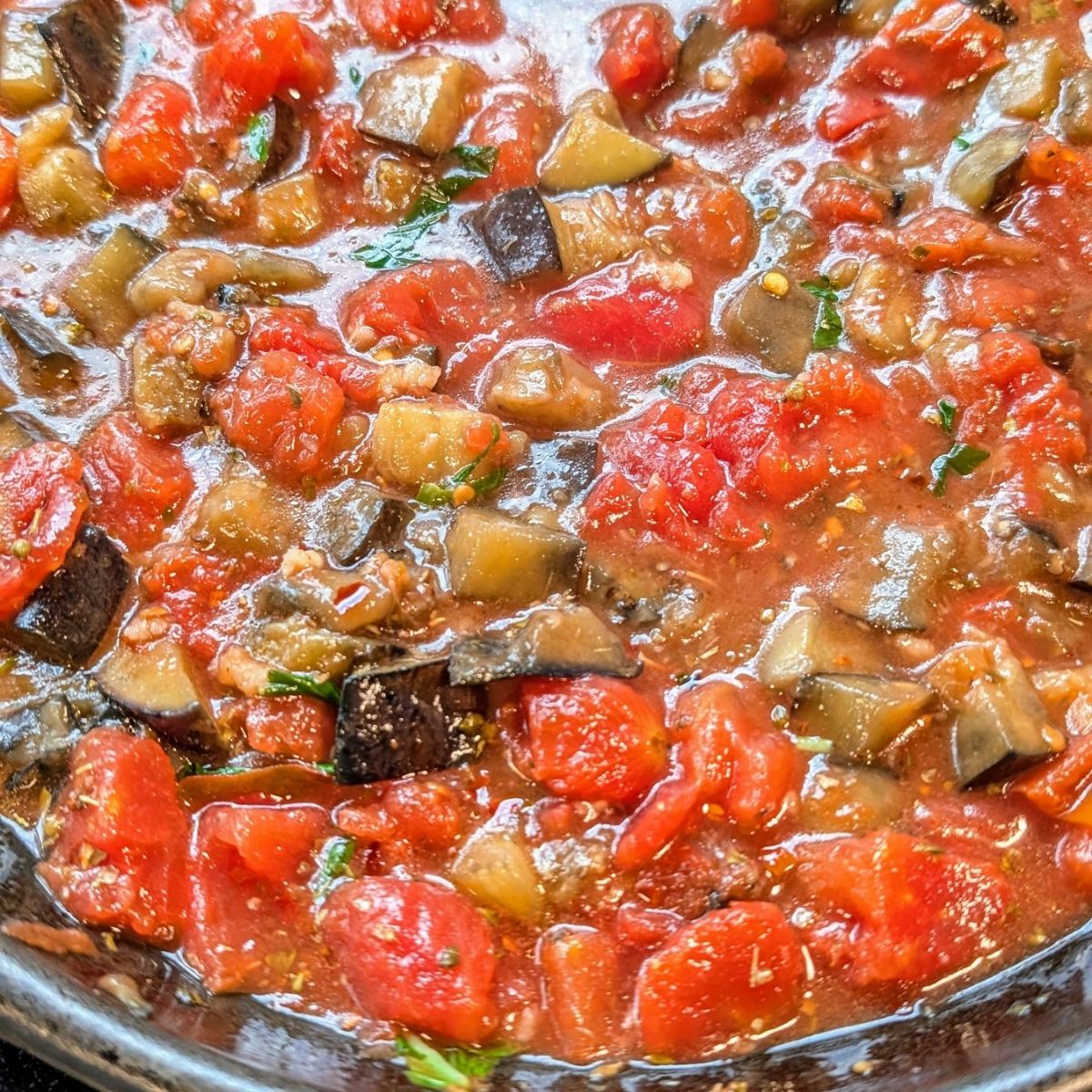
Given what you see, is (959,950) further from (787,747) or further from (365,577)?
(365,577)

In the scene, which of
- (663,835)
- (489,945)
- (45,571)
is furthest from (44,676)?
(663,835)

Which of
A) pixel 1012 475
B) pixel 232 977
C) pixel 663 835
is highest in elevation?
pixel 1012 475

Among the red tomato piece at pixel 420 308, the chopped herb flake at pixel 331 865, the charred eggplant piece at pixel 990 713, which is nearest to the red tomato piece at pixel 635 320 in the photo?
the red tomato piece at pixel 420 308

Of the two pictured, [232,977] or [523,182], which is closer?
[232,977]

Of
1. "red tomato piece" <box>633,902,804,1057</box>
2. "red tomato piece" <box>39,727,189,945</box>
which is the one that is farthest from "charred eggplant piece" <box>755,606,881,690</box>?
"red tomato piece" <box>39,727,189,945</box>

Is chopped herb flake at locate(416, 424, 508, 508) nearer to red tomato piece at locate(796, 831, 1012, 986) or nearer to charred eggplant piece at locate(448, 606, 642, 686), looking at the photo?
charred eggplant piece at locate(448, 606, 642, 686)

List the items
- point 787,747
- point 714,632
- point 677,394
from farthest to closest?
point 677,394
point 714,632
point 787,747

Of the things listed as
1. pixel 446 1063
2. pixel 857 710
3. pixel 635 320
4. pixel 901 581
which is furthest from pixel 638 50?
pixel 446 1063
